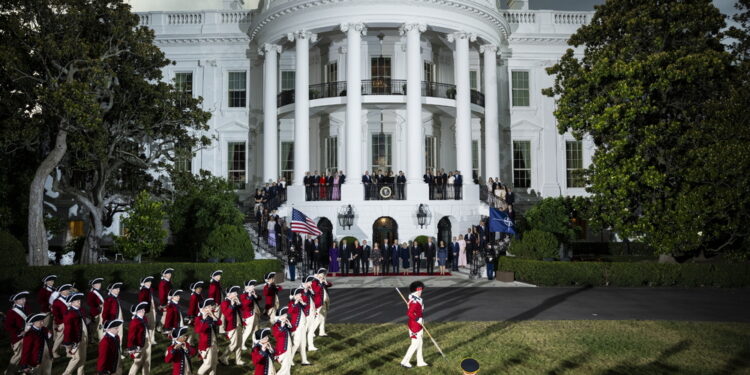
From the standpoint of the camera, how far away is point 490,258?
20.5 metres

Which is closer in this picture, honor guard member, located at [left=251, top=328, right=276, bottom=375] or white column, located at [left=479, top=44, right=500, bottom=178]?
honor guard member, located at [left=251, top=328, right=276, bottom=375]

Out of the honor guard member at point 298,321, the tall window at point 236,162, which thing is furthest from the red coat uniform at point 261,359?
the tall window at point 236,162

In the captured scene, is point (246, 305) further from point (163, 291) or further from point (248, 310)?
point (163, 291)

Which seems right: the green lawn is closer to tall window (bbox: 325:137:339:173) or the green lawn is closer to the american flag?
the american flag

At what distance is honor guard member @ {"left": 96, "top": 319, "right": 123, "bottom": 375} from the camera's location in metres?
7.80

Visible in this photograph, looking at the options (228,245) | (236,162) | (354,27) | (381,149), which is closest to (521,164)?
(381,149)

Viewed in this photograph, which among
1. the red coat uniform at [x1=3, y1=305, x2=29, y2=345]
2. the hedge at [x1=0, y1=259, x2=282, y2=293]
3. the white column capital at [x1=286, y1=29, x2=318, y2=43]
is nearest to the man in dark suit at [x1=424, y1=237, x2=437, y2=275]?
the hedge at [x1=0, y1=259, x2=282, y2=293]

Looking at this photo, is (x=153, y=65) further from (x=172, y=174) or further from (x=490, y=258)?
(x=490, y=258)

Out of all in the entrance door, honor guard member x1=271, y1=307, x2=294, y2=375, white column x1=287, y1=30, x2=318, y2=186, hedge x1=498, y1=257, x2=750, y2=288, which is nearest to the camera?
honor guard member x1=271, y1=307, x2=294, y2=375

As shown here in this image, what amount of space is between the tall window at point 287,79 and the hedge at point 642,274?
61.8ft

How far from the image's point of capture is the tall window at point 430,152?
31312 millimetres

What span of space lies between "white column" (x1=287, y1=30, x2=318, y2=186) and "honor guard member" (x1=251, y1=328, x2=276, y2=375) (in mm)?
19766

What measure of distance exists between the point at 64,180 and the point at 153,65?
5679 millimetres

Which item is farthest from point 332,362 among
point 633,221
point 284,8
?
point 284,8
